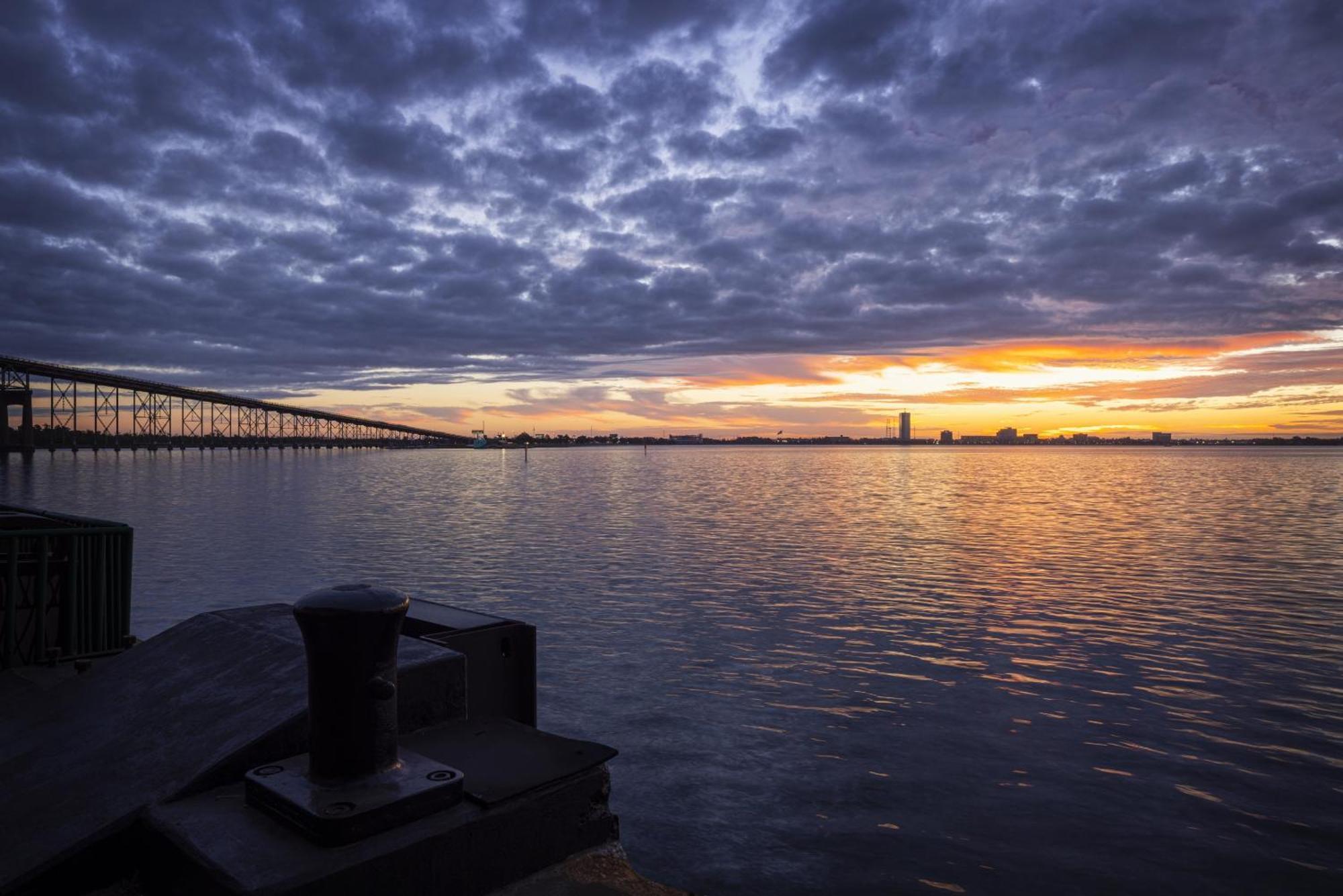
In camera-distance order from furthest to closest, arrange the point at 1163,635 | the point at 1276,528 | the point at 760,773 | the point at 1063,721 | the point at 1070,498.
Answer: the point at 1070,498
the point at 1276,528
the point at 1163,635
the point at 1063,721
the point at 760,773

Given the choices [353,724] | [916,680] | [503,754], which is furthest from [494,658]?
[916,680]

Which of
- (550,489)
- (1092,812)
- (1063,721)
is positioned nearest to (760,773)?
(1092,812)

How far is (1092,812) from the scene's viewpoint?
27.7 feet

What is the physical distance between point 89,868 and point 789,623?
1412 cm

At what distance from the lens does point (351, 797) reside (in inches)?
175

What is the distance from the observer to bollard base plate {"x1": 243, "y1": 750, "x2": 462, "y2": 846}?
13.9ft

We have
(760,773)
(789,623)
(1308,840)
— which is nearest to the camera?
(1308,840)

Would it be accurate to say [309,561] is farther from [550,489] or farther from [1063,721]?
[550,489]

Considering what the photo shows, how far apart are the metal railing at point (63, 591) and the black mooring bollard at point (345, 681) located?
6.13 meters

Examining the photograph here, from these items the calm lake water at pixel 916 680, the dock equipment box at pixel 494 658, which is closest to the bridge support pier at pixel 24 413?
the calm lake water at pixel 916 680

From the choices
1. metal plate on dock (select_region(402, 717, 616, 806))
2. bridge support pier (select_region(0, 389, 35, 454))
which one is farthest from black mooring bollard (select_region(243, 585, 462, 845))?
bridge support pier (select_region(0, 389, 35, 454))

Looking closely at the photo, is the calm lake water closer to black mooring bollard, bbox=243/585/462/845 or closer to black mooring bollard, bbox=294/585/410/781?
black mooring bollard, bbox=243/585/462/845

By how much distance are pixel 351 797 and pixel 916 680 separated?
34.8 feet

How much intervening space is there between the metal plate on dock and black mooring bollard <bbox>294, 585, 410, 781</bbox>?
0.61m
